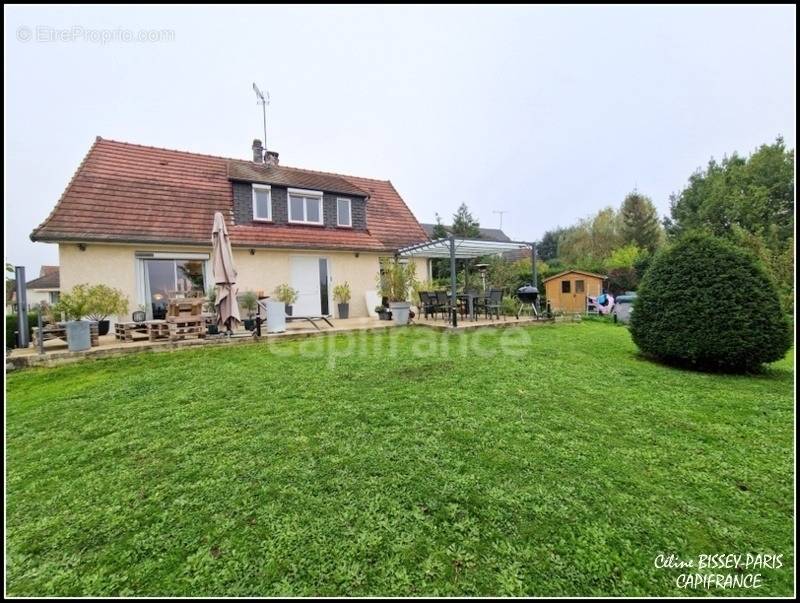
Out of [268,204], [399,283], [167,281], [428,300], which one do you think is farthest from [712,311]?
[167,281]

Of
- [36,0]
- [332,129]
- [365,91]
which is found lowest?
[36,0]

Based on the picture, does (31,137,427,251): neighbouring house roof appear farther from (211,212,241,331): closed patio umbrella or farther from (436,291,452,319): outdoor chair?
(436,291,452,319): outdoor chair

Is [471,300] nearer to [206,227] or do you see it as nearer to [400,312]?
[400,312]

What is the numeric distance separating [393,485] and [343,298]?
932 cm

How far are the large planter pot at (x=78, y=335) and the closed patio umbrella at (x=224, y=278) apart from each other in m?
2.37

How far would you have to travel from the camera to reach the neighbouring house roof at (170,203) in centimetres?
939

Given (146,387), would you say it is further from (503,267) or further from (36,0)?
(503,267)

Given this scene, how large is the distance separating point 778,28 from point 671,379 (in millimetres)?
4399

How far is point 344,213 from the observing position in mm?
13648

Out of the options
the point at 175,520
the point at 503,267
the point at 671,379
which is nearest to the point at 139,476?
the point at 175,520

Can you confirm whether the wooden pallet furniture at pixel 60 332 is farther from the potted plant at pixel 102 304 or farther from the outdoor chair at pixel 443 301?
the outdoor chair at pixel 443 301

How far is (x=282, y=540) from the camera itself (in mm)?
1986

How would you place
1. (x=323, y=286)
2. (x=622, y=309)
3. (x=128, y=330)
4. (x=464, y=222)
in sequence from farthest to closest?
(x=464, y=222), (x=622, y=309), (x=323, y=286), (x=128, y=330)

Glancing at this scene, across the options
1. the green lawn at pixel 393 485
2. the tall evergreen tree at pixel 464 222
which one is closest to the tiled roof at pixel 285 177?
the green lawn at pixel 393 485
